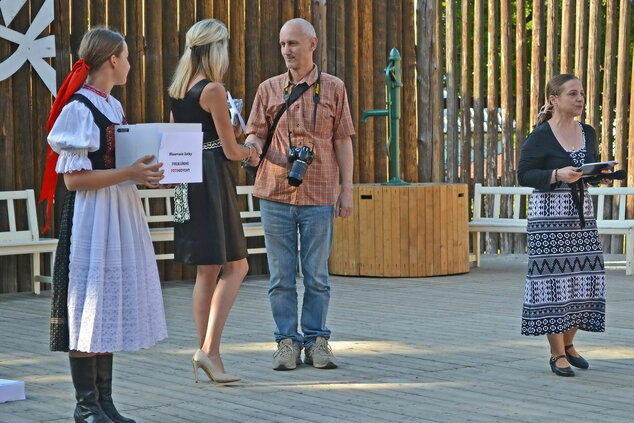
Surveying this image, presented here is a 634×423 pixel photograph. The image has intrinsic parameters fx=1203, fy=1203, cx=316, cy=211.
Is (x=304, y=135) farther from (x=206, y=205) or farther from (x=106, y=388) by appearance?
(x=106, y=388)

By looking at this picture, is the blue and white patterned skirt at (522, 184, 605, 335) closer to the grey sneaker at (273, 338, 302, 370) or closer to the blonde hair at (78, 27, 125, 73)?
the grey sneaker at (273, 338, 302, 370)

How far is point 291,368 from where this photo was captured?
20.8 feet

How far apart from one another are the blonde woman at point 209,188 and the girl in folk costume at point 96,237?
911mm

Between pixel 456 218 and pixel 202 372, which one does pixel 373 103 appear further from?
pixel 202 372

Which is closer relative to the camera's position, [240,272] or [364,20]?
[240,272]

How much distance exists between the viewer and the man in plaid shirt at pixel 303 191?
253 inches

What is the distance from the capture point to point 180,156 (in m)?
4.86

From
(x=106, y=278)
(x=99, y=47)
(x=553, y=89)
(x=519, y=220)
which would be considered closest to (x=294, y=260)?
(x=553, y=89)

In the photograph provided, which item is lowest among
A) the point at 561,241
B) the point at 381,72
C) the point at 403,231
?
the point at 403,231

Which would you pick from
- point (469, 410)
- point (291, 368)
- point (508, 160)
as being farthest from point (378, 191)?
point (469, 410)

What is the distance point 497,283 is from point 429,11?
12.0 feet

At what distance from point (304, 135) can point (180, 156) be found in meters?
1.71

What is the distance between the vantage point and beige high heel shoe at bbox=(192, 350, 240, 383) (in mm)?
5836

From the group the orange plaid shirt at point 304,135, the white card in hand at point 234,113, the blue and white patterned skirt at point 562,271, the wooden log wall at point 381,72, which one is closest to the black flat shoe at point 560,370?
the blue and white patterned skirt at point 562,271
